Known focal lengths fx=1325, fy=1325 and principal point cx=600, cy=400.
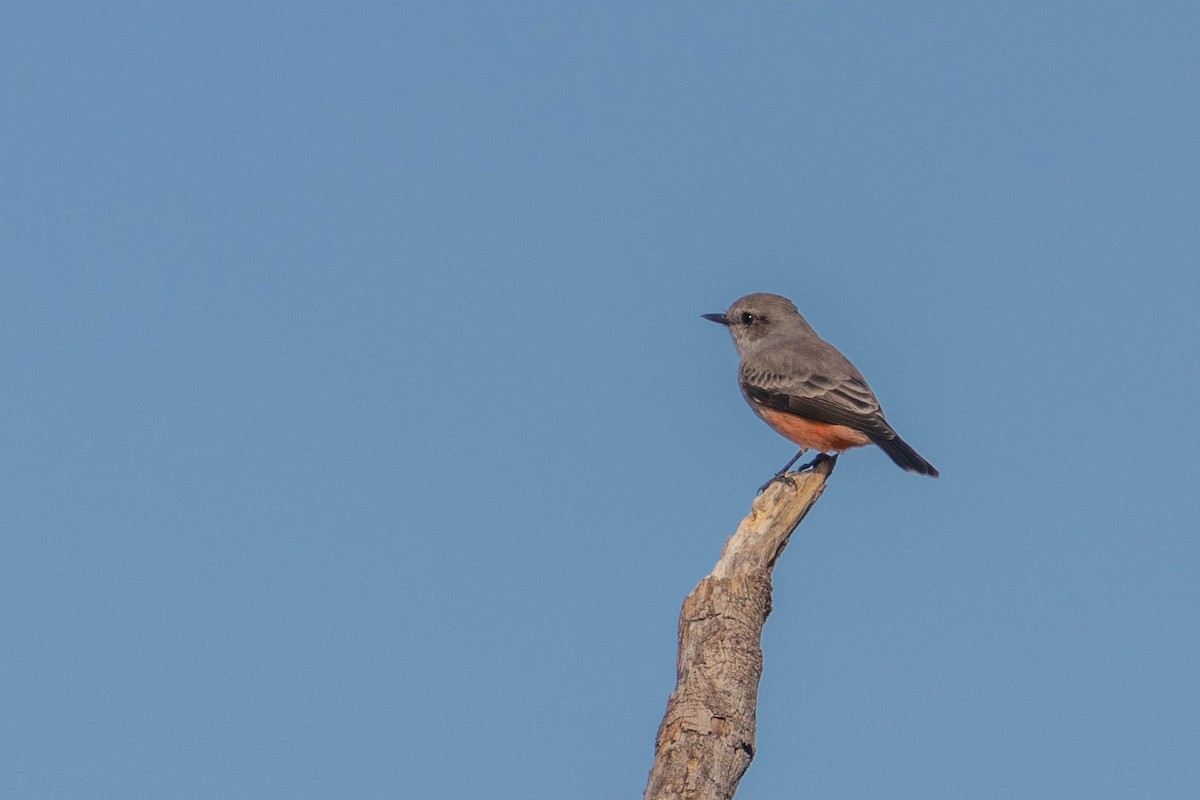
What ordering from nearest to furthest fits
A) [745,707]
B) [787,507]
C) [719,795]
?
[719,795] < [745,707] < [787,507]

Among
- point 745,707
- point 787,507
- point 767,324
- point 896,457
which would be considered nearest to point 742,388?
point 767,324

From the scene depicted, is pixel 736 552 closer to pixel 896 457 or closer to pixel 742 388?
pixel 896 457

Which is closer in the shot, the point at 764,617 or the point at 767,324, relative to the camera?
the point at 764,617

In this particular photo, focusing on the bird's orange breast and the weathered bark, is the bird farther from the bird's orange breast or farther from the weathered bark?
the weathered bark

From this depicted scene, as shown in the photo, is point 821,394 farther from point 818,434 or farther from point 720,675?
point 720,675

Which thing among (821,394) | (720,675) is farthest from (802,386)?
(720,675)

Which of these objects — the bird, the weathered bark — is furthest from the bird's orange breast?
the weathered bark

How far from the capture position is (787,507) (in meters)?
10.7

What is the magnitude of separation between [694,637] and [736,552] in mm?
1112

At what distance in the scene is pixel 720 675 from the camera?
8.53m

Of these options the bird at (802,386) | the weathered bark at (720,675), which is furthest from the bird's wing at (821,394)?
the weathered bark at (720,675)

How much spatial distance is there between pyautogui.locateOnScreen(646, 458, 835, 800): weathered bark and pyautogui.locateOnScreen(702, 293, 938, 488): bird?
4008 millimetres

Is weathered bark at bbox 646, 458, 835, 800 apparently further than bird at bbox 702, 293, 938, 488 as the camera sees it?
No

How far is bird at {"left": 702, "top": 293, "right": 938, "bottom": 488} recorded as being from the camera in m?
15.2
